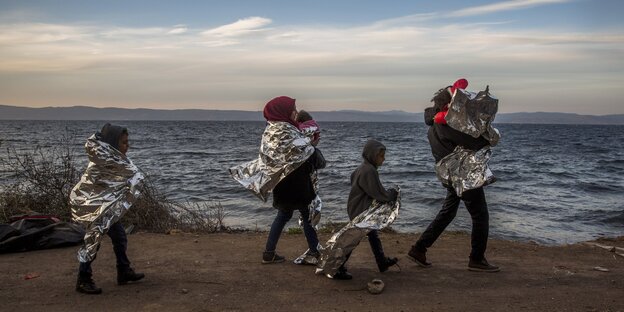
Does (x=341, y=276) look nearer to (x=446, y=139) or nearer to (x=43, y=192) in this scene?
(x=446, y=139)

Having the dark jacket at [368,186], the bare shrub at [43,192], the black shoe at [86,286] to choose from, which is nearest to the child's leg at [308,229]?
the dark jacket at [368,186]

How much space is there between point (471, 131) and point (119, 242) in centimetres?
378

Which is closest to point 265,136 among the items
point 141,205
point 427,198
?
point 141,205

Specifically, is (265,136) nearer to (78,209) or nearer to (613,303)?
(78,209)

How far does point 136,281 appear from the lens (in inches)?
236

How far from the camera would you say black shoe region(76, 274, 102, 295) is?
5551 mm

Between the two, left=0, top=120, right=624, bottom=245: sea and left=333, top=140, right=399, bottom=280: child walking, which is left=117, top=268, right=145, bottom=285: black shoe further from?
left=0, top=120, right=624, bottom=245: sea

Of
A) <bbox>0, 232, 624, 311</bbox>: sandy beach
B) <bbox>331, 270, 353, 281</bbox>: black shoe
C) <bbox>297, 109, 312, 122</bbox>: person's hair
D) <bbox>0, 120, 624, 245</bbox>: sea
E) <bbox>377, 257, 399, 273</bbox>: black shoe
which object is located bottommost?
<bbox>0, 120, 624, 245</bbox>: sea

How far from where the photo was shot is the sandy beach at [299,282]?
534 centimetres

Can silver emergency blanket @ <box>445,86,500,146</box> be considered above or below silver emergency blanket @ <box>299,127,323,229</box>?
above

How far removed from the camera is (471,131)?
603 centimetres

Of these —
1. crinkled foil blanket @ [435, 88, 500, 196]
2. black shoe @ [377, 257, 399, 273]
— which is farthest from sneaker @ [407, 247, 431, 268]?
crinkled foil blanket @ [435, 88, 500, 196]

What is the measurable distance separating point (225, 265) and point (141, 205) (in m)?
3.61

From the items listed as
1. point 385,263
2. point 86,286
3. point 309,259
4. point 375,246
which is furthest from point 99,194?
point 385,263
